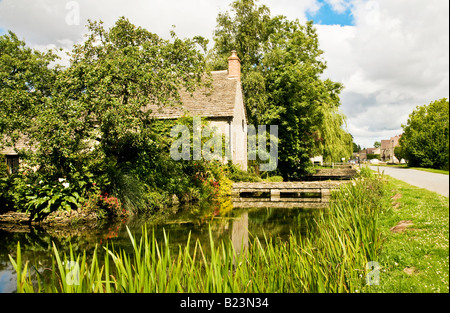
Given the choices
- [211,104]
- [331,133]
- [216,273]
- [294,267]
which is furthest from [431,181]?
[331,133]

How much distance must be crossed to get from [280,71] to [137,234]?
19.2 m

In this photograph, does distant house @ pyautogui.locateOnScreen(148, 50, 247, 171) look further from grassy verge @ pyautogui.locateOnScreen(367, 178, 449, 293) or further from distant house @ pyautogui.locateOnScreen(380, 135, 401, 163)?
grassy verge @ pyautogui.locateOnScreen(367, 178, 449, 293)

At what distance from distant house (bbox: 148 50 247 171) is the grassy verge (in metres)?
13.4

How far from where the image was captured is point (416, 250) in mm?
4387

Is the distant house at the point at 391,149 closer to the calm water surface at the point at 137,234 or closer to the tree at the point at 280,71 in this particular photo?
the tree at the point at 280,71

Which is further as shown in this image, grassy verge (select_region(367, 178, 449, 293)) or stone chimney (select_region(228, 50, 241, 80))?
stone chimney (select_region(228, 50, 241, 80))

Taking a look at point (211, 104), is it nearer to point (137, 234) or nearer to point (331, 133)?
point (137, 234)

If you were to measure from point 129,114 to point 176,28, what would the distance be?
391 centimetres

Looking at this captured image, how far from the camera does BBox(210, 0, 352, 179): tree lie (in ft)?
78.9

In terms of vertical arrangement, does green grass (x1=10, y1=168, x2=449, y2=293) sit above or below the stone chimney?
below

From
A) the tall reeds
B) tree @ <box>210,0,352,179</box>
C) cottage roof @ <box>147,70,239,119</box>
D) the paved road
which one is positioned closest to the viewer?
the paved road

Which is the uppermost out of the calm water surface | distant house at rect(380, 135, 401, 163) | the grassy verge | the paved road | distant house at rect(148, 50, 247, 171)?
distant house at rect(148, 50, 247, 171)

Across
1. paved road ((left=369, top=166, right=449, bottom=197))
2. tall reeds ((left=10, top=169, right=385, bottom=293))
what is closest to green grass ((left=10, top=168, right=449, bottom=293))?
tall reeds ((left=10, top=169, right=385, bottom=293))

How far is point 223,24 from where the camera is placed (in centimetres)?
2522
